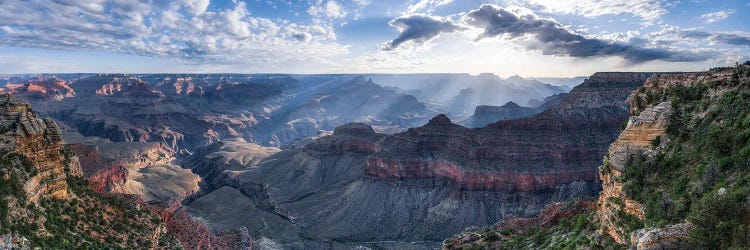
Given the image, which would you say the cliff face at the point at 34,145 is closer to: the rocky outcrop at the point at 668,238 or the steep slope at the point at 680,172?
the rocky outcrop at the point at 668,238

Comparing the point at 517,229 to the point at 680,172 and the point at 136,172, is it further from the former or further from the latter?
the point at 136,172

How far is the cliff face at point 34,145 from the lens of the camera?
2858cm

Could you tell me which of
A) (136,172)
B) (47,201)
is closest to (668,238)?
(47,201)

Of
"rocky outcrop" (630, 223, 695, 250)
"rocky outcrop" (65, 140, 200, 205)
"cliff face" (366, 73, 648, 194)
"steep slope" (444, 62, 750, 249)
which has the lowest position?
"rocky outcrop" (65, 140, 200, 205)

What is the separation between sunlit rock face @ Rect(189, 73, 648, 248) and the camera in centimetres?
8275

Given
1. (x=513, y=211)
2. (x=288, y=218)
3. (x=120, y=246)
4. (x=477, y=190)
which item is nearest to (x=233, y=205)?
(x=288, y=218)

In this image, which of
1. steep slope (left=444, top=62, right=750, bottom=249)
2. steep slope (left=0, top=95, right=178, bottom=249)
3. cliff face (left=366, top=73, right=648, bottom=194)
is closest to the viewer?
steep slope (left=444, top=62, right=750, bottom=249)

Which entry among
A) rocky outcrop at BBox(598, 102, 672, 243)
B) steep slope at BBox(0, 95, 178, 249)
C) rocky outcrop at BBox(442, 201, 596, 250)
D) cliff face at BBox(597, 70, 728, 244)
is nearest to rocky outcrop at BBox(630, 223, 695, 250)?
cliff face at BBox(597, 70, 728, 244)

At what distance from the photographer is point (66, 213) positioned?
30078 mm

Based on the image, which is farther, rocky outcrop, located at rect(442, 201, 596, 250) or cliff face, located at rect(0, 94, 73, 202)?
rocky outcrop, located at rect(442, 201, 596, 250)

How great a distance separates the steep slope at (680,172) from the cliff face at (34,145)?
33757mm

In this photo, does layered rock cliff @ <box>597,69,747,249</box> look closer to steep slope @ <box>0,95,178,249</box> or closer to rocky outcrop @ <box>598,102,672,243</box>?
rocky outcrop @ <box>598,102,672,243</box>

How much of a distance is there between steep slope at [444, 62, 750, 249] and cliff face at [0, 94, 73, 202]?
111ft

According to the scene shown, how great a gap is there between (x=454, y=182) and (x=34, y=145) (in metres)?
73.3
